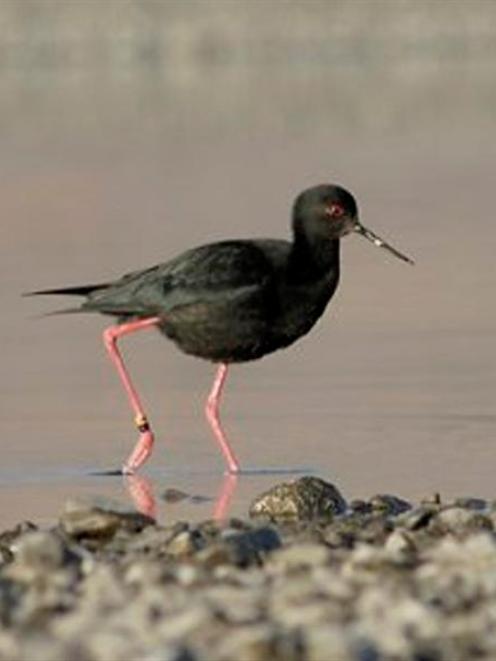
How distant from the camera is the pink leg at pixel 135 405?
12.6m

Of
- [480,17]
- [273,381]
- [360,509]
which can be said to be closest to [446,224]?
[273,381]

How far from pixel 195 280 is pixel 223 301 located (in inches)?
5.6

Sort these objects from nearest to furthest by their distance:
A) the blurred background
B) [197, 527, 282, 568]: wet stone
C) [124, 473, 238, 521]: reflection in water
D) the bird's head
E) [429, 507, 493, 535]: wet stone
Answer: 1. [197, 527, 282, 568]: wet stone
2. [429, 507, 493, 535]: wet stone
3. [124, 473, 238, 521]: reflection in water
4. the blurred background
5. the bird's head

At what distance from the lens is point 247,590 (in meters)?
8.19

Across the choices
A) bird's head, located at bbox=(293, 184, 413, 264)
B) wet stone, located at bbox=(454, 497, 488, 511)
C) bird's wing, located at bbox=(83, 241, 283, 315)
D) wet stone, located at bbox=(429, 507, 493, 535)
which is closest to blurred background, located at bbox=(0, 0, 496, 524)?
wet stone, located at bbox=(454, 497, 488, 511)

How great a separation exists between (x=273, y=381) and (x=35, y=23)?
1404 inches

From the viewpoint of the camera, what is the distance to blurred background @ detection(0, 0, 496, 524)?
1265 cm

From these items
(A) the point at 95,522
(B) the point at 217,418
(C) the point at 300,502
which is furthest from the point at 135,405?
(A) the point at 95,522

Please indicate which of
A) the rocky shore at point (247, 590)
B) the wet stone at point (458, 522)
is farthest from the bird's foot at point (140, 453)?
the wet stone at point (458, 522)

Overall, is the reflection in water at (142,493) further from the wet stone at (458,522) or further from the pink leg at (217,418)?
the wet stone at (458,522)

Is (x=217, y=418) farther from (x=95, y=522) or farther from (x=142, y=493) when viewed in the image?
(x=95, y=522)

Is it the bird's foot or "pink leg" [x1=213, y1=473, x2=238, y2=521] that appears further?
the bird's foot

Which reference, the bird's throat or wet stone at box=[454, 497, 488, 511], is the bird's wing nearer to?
the bird's throat

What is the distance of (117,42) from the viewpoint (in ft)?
166
